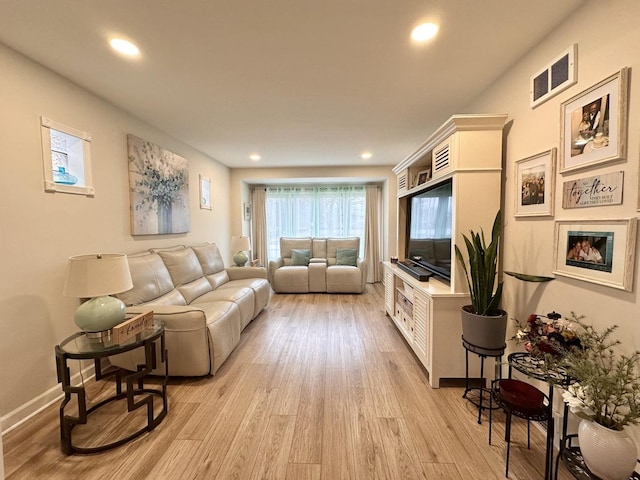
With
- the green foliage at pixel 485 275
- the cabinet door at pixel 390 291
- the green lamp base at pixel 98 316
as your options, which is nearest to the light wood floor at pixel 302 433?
the green lamp base at pixel 98 316

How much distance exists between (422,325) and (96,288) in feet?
7.63

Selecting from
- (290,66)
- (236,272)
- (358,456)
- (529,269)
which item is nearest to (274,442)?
(358,456)

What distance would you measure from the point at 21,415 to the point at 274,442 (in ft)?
5.38

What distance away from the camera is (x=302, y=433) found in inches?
66.2

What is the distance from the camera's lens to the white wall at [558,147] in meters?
1.20

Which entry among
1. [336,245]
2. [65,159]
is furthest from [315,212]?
[65,159]

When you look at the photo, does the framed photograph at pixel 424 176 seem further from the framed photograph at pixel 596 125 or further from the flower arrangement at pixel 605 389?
the flower arrangement at pixel 605 389

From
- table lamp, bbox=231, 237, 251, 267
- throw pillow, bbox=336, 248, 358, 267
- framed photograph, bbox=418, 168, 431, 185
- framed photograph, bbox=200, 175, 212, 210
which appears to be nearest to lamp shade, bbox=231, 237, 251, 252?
table lamp, bbox=231, 237, 251, 267

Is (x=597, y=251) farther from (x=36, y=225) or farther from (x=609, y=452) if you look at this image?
(x=36, y=225)

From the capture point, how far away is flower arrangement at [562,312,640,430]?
1.05 m

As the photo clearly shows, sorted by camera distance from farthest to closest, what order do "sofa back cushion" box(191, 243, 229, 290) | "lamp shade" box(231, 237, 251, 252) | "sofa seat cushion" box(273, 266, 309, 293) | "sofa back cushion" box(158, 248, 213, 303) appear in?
"sofa seat cushion" box(273, 266, 309, 293), "lamp shade" box(231, 237, 251, 252), "sofa back cushion" box(191, 243, 229, 290), "sofa back cushion" box(158, 248, 213, 303)

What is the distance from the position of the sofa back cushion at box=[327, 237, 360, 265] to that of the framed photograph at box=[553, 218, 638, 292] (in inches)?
159

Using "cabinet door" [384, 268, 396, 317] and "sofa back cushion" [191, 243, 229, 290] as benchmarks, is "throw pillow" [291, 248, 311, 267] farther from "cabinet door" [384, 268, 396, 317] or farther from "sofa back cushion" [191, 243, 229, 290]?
"cabinet door" [384, 268, 396, 317]

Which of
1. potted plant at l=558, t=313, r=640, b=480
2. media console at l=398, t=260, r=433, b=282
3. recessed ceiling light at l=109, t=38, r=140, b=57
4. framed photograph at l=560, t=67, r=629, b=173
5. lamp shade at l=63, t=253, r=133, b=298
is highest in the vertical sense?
recessed ceiling light at l=109, t=38, r=140, b=57
